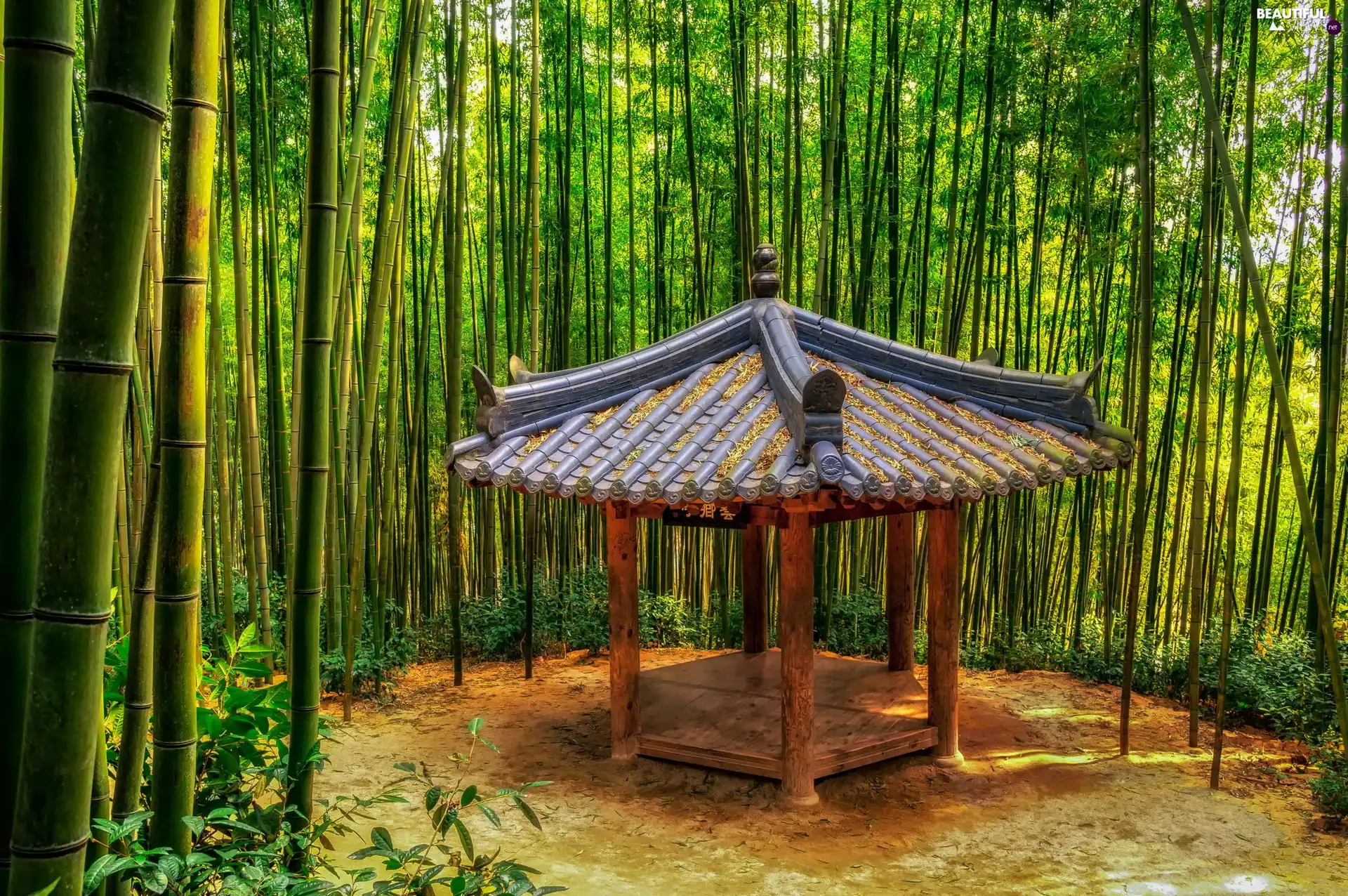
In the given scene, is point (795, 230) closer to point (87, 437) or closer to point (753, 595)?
point (753, 595)

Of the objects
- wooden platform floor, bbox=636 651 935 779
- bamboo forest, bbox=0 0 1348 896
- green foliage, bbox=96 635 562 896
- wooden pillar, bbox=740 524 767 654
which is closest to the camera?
bamboo forest, bbox=0 0 1348 896

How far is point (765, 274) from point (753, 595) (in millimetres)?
2041

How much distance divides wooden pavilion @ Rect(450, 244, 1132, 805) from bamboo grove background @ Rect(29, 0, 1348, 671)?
669mm

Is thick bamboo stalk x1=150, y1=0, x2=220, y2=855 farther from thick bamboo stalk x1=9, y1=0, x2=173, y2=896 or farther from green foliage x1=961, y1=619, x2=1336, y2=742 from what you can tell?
green foliage x1=961, y1=619, x2=1336, y2=742

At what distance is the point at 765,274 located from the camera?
473cm

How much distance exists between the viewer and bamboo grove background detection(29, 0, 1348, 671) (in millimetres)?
4742

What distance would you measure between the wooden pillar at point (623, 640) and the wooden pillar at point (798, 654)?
79 cm

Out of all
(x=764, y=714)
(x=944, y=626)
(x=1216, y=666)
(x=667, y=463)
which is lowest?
(x=764, y=714)

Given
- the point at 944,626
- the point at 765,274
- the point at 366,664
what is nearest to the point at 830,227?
the point at 765,274

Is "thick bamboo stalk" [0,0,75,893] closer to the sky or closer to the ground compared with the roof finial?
closer to the ground

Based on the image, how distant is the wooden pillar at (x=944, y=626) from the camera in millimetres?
4434

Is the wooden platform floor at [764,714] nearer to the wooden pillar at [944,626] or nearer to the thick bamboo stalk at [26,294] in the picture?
the wooden pillar at [944,626]

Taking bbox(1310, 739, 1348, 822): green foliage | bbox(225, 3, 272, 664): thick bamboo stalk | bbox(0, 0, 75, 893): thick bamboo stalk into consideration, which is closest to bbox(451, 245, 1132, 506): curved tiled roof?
bbox(225, 3, 272, 664): thick bamboo stalk

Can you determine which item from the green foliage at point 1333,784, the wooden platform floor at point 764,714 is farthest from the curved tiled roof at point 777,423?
the green foliage at point 1333,784
